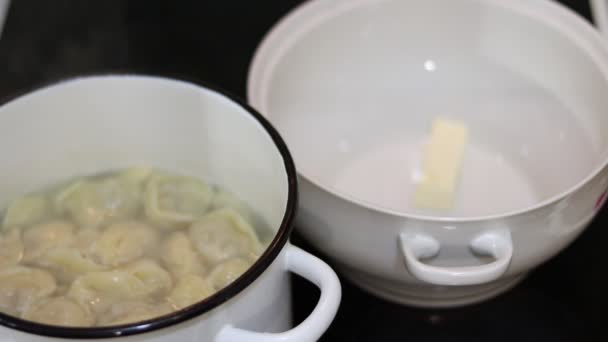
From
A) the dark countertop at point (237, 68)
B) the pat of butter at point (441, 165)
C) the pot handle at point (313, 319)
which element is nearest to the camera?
the pot handle at point (313, 319)

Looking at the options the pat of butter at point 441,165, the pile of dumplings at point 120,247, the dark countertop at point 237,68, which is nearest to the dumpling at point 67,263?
the pile of dumplings at point 120,247

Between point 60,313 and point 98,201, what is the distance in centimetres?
14

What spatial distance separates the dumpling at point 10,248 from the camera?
2.02ft

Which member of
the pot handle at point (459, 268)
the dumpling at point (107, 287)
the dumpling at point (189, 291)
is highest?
the pot handle at point (459, 268)

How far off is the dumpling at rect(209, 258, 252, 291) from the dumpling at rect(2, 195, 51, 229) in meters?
0.17

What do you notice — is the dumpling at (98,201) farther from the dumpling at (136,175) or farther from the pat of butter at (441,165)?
the pat of butter at (441,165)

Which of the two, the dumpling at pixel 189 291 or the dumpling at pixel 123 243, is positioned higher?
the dumpling at pixel 189 291

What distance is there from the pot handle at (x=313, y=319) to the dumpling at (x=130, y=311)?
0.08m

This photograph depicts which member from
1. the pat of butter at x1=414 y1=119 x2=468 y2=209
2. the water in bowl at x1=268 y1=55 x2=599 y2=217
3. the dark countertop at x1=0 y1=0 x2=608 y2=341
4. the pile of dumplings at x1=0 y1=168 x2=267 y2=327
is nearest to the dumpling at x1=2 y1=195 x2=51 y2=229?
the pile of dumplings at x1=0 y1=168 x2=267 y2=327

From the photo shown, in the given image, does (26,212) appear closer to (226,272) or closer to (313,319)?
(226,272)

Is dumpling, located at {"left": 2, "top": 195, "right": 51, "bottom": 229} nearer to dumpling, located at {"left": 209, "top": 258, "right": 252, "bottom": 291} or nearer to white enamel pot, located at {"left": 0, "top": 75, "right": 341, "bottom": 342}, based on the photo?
white enamel pot, located at {"left": 0, "top": 75, "right": 341, "bottom": 342}

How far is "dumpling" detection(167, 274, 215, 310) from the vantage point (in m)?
→ 0.57

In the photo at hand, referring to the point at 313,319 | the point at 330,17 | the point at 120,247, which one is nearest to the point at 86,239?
the point at 120,247

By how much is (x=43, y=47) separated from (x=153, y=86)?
0.35 meters
